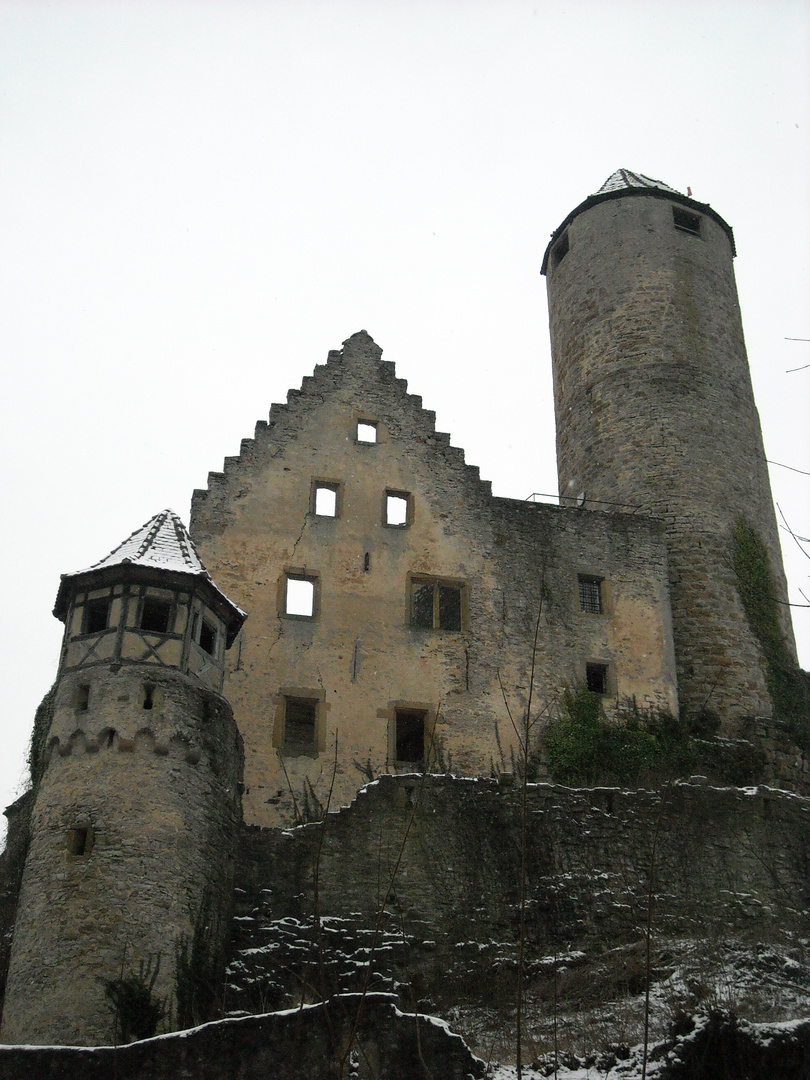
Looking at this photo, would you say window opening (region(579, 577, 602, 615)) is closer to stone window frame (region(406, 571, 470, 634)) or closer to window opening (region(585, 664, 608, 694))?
window opening (region(585, 664, 608, 694))

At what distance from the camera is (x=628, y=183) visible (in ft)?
118

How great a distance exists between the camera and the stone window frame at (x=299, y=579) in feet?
88.7

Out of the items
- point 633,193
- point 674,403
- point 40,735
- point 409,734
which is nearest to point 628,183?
point 633,193

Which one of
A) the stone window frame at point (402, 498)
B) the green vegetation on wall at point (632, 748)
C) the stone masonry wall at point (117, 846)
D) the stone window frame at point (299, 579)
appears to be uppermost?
the stone window frame at point (402, 498)

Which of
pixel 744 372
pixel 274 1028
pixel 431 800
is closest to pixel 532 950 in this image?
pixel 431 800

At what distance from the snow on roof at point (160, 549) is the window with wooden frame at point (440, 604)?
20.7 feet

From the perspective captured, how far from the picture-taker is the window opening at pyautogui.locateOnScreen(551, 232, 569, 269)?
3653cm

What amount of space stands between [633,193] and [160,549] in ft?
63.7

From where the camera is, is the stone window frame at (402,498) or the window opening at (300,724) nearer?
the window opening at (300,724)

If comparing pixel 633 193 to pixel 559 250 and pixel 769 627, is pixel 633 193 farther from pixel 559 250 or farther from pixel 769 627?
pixel 769 627

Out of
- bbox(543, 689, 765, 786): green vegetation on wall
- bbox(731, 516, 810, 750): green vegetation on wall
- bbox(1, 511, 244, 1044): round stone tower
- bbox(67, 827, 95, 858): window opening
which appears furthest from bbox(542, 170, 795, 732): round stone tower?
bbox(67, 827, 95, 858): window opening

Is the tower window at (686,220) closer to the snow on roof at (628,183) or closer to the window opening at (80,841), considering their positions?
the snow on roof at (628,183)

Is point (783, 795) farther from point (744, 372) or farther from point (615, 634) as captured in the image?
point (744, 372)

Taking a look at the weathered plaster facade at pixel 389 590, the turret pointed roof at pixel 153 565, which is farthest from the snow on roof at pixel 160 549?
the weathered plaster facade at pixel 389 590
